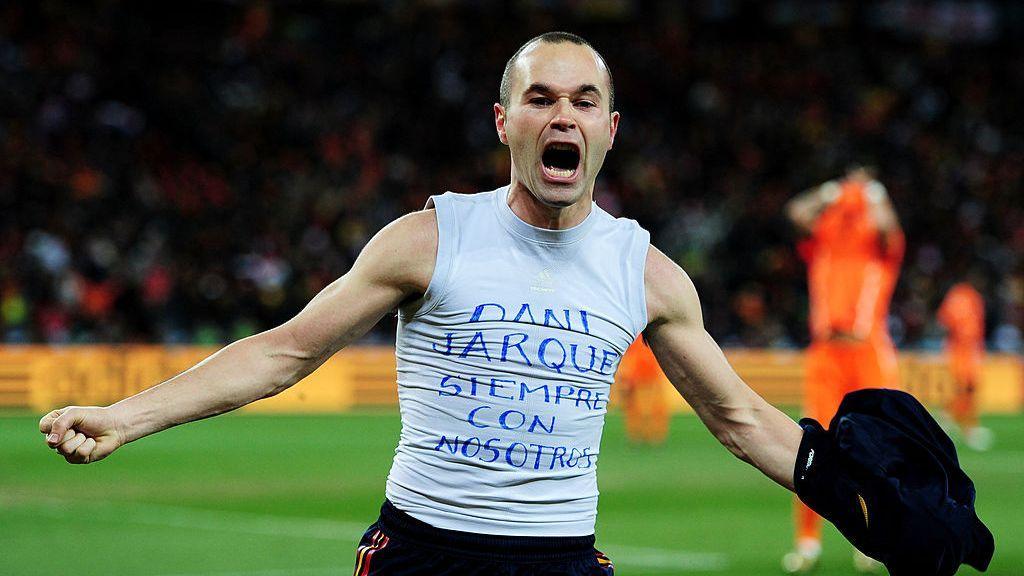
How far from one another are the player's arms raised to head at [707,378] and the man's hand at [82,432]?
151 cm

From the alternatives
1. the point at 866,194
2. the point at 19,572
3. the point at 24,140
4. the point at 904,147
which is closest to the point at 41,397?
the point at 24,140

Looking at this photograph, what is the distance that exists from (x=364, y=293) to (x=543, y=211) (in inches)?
22.1

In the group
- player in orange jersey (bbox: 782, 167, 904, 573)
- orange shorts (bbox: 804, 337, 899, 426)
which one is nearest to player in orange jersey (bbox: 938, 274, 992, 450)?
player in orange jersey (bbox: 782, 167, 904, 573)

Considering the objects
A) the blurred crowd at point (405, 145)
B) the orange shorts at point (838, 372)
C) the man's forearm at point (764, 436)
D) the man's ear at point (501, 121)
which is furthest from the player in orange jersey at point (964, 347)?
the man's ear at point (501, 121)

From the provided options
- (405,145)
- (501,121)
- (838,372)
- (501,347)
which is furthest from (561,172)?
(405,145)

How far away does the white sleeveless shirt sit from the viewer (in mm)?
4105

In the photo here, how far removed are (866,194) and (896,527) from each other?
6.38 meters

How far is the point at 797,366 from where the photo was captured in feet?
85.8

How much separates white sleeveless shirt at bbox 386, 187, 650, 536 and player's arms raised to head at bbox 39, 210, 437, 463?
0.27 ft

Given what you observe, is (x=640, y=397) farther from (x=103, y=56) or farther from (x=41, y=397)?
(x=103, y=56)

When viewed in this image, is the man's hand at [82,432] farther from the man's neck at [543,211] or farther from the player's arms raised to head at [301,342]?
the man's neck at [543,211]

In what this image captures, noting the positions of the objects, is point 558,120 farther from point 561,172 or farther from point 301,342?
point 301,342

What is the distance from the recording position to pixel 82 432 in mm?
3854

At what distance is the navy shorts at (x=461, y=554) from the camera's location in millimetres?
4066
